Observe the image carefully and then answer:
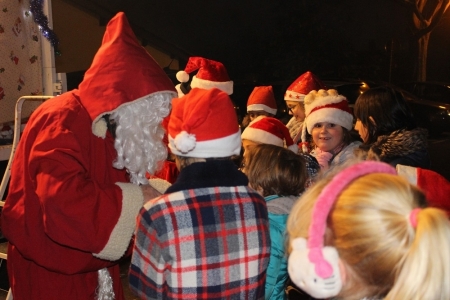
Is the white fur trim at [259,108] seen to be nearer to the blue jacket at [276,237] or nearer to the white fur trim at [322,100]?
the white fur trim at [322,100]

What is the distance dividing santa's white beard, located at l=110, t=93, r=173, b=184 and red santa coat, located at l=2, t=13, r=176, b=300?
0.21 ft

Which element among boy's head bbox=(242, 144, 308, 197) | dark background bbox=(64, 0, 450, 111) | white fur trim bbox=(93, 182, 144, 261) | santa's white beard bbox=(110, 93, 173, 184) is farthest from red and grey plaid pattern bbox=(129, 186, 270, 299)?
dark background bbox=(64, 0, 450, 111)

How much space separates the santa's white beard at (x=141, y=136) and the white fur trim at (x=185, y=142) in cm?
42

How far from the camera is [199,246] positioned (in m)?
2.02

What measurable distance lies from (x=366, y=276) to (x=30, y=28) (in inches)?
137

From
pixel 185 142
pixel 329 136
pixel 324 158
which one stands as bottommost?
pixel 324 158

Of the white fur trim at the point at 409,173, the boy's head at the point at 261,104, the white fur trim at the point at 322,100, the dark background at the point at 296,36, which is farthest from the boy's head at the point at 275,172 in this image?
the dark background at the point at 296,36

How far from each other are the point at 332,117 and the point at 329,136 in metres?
0.16

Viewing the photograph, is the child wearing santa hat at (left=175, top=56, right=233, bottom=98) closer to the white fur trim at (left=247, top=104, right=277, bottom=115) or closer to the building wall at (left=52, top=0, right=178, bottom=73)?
the white fur trim at (left=247, top=104, right=277, bottom=115)

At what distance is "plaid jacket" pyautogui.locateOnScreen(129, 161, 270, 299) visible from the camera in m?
1.99

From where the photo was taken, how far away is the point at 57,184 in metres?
2.06

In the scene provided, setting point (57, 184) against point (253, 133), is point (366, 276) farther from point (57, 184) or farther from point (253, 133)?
point (253, 133)

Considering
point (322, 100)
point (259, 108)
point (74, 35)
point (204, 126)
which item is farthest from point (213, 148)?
point (74, 35)

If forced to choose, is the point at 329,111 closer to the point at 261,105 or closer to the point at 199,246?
the point at 261,105
